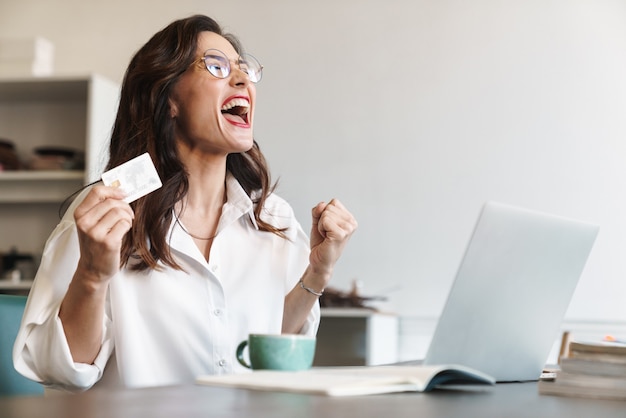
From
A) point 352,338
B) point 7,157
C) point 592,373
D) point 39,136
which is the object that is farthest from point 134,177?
point 39,136

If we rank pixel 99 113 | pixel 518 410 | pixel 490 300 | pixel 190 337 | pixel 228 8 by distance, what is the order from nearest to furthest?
1. pixel 518 410
2. pixel 490 300
3. pixel 190 337
4. pixel 99 113
5. pixel 228 8

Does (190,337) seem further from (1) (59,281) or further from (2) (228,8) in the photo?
(2) (228,8)

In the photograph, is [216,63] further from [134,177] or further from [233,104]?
[134,177]

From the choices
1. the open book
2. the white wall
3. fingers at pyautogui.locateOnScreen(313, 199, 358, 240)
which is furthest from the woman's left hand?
the white wall

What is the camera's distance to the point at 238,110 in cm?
202

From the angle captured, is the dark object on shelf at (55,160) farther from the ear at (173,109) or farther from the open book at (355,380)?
the open book at (355,380)

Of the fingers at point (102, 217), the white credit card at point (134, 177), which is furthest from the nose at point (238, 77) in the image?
the fingers at point (102, 217)

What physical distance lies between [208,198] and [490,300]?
0.87m

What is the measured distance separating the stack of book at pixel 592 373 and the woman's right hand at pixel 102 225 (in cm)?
69

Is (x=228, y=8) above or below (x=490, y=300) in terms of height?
above

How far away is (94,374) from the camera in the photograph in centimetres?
161

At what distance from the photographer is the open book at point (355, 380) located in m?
0.98

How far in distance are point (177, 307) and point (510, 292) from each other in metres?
0.74

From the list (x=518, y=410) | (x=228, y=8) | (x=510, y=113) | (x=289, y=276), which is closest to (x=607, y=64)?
(x=510, y=113)
